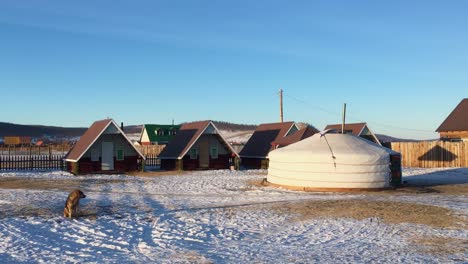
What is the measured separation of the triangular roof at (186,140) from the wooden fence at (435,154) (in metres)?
15.4

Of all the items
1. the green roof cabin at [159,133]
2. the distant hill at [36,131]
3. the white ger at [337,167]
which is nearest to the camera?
the white ger at [337,167]

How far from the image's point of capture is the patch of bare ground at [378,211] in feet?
49.8

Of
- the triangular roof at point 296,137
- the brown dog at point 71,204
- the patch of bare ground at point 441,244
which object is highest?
the triangular roof at point 296,137

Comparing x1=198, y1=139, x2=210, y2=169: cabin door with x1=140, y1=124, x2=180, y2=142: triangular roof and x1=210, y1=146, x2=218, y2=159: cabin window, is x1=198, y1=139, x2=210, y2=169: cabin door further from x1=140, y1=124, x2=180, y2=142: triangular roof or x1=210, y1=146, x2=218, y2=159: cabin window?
x1=140, y1=124, x2=180, y2=142: triangular roof

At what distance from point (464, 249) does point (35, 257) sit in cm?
984

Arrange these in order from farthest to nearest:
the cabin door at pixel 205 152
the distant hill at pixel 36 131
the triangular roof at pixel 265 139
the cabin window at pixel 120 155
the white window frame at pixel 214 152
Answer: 1. the distant hill at pixel 36 131
2. the triangular roof at pixel 265 139
3. the white window frame at pixel 214 152
4. the cabin door at pixel 205 152
5. the cabin window at pixel 120 155

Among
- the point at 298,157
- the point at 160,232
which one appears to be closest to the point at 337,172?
the point at 298,157

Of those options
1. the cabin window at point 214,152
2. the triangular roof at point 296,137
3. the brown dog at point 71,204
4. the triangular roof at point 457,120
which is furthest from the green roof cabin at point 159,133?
the brown dog at point 71,204

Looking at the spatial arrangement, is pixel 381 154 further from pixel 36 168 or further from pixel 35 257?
pixel 36 168

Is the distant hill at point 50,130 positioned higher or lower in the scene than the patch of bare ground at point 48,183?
higher

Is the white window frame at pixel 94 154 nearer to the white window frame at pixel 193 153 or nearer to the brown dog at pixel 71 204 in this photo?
the white window frame at pixel 193 153

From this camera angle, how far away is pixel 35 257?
10.3m

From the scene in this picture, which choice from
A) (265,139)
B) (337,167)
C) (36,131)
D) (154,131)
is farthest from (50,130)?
(337,167)

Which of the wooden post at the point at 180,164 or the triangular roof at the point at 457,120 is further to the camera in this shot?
the triangular roof at the point at 457,120
